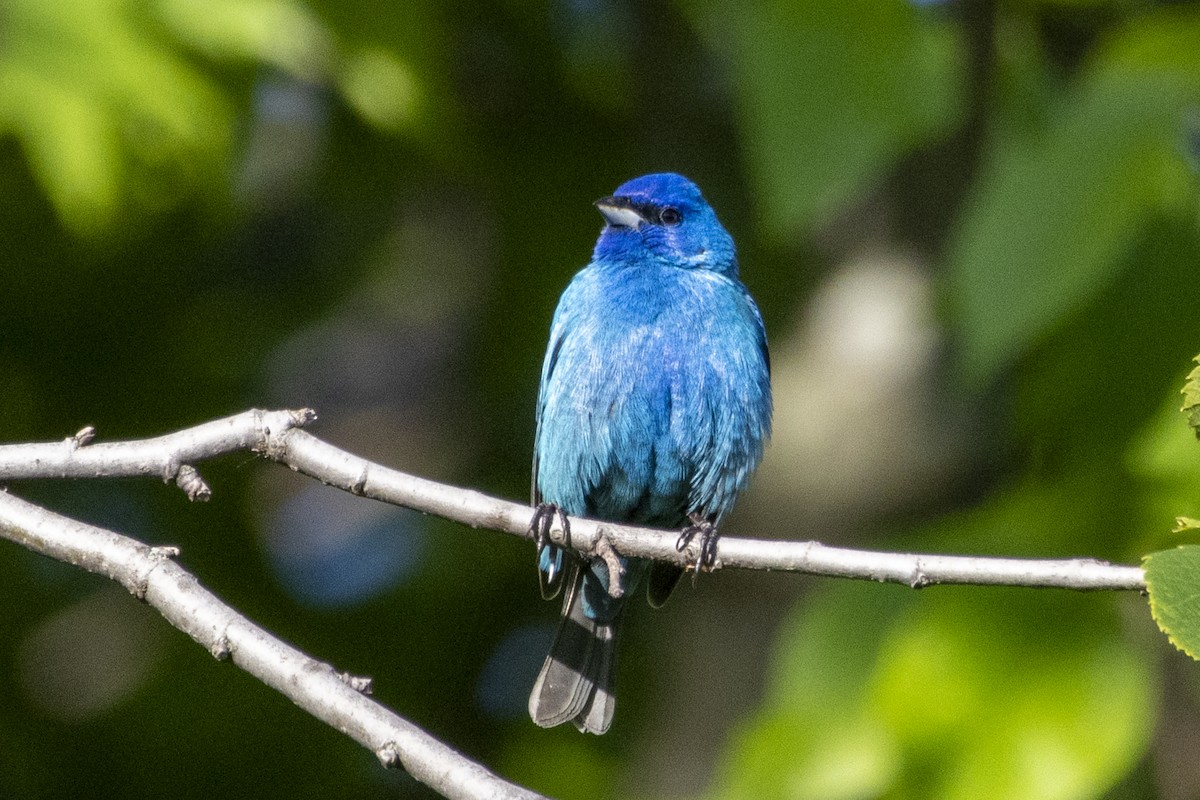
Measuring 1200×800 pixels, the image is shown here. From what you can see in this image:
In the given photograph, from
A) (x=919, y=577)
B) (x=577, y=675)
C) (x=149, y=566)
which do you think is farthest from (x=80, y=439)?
(x=577, y=675)

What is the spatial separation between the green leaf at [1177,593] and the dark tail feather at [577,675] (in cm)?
339

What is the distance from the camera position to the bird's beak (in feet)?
19.4

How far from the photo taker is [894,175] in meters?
6.90

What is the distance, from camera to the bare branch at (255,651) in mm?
2623

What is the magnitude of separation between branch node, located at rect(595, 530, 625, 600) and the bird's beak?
239cm

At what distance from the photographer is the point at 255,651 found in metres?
2.84

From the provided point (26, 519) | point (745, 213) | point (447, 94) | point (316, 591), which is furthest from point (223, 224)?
point (26, 519)

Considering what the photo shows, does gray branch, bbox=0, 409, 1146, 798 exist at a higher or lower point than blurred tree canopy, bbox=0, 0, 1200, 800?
lower

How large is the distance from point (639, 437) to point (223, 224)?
2.34 meters

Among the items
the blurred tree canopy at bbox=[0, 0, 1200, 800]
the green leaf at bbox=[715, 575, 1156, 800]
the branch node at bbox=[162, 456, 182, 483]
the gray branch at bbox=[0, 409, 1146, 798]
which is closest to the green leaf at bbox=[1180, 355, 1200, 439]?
the gray branch at bbox=[0, 409, 1146, 798]

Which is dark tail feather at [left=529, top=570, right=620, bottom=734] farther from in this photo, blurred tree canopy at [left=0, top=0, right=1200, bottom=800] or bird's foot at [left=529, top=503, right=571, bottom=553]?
bird's foot at [left=529, top=503, right=571, bottom=553]

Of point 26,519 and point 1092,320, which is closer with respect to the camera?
point 26,519

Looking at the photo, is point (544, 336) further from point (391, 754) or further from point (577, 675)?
point (391, 754)

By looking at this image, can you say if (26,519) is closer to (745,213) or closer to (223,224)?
(223,224)
